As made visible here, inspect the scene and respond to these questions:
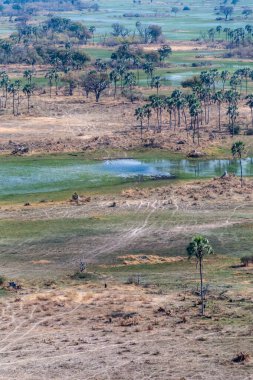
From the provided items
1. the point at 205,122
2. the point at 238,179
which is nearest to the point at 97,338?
the point at 238,179

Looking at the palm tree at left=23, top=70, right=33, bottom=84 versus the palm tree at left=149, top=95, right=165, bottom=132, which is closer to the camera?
the palm tree at left=149, top=95, right=165, bottom=132

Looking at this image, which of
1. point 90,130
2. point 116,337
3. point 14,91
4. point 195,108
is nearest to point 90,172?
point 195,108

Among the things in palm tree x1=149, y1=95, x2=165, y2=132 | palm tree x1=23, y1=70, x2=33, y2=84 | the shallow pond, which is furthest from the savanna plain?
palm tree x1=23, y1=70, x2=33, y2=84

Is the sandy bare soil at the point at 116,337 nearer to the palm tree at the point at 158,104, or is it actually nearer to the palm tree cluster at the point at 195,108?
the palm tree cluster at the point at 195,108

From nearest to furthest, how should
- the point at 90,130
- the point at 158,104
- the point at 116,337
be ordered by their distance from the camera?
1. the point at 116,337
2. the point at 158,104
3. the point at 90,130

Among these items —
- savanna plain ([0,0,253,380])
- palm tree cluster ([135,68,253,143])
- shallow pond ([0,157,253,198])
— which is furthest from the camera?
palm tree cluster ([135,68,253,143])

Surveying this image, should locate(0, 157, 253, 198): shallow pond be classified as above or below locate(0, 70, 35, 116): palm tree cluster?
below

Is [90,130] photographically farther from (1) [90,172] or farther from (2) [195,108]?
(1) [90,172]

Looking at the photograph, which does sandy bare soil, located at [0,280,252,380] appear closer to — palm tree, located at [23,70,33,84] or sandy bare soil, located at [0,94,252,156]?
sandy bare soil, located at [0,94,252,156]
